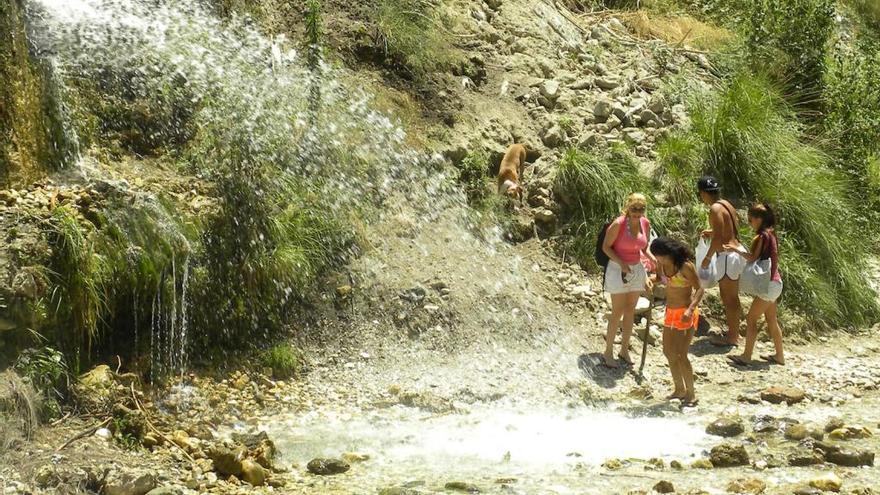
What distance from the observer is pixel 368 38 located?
12.1 meters

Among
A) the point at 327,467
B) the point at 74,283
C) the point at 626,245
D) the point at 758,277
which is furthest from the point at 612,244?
the point at 74,283

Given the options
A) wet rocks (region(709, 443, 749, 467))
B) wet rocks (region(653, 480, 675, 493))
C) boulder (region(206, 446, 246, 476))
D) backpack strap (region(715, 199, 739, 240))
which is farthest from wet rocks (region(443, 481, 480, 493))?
backpack strap (region(715, 199, 739, 240))

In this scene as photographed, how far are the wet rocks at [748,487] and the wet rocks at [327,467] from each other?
7.57 feet

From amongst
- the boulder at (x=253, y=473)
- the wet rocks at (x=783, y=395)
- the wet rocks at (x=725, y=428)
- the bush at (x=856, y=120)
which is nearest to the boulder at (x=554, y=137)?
the bush at (x=856, y=120)

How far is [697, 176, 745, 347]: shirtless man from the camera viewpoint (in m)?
10.0

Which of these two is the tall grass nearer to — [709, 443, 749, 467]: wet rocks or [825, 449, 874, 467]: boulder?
[825, 449, 874, 467]: boulder

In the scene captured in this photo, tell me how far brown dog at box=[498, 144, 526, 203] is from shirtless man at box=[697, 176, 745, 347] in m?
1.83

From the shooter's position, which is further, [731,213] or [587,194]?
[587,194]

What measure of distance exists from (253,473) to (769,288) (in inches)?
197

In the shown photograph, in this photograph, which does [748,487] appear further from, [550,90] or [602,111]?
[550,90]

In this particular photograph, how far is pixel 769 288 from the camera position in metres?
10.2

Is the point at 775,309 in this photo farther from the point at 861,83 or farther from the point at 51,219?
the point at 51,219

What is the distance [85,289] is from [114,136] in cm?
196

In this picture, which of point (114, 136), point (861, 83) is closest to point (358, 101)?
point (114, 136)
